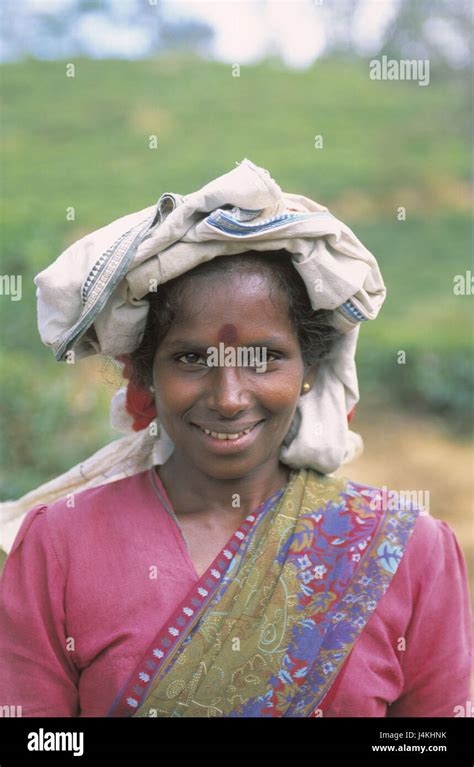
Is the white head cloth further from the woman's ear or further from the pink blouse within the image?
the pink blouse

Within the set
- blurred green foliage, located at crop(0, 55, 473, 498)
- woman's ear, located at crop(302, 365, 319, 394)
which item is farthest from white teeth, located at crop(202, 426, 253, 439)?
blurred green foliage, located at crop(0, 55, 473, 498)

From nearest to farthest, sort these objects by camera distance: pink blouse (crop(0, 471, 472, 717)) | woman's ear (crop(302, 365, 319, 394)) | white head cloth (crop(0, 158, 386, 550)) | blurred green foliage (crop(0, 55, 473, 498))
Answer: white head cloth (crop(0, 158, 386, 550)), pink blouse (crop(0, 471, 472, 717)), woman's ear (crop(302, 365, 319, 394)), blurred green foliage (crop(0, 55, 473, 498))

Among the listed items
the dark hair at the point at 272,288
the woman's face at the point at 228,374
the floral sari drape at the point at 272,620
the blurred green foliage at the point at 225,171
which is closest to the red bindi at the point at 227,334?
the woman's face at the point at 228,374

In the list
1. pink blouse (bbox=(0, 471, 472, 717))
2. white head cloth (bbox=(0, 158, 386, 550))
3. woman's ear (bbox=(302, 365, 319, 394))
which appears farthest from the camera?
woman's ear (bbox=(302, 365, 319, 394))

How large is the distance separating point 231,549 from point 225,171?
382 inches

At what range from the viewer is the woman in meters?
2.11

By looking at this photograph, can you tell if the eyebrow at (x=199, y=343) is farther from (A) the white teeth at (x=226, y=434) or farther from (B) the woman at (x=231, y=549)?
(A) the white teeth at (x=226, y=434)

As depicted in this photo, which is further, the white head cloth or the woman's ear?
the woman's ear

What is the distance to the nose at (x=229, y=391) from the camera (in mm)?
2086

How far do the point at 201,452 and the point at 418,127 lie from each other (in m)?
12.2

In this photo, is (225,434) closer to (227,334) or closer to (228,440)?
(228,440)

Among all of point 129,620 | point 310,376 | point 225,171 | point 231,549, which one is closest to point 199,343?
point 310,376

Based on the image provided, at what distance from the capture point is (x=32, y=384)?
17.8 ft

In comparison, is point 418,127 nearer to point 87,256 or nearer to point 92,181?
point 92,181
